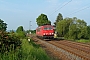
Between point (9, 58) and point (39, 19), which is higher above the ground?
point (39, 19)

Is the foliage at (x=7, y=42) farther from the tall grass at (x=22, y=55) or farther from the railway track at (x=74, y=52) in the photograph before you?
the railway track at (x=74, y=52)

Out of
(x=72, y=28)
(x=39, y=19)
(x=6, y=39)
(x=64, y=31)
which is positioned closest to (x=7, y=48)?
(x=6, y=39)

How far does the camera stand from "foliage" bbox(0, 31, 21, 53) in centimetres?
922

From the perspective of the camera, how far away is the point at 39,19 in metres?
95.8

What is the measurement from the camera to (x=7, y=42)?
9.62 m

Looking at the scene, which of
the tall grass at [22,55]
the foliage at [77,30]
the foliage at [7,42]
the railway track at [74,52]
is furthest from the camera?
the foliage at [77,30]

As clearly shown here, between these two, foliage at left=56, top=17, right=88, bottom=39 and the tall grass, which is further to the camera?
foliage at left=56, top=17, right=88, bottom=39

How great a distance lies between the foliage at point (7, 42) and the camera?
9.22m

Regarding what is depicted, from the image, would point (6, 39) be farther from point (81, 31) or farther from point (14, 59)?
point (81, 31)

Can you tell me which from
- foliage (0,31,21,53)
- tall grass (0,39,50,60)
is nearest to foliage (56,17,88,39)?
tall grass (0,39,50,60)

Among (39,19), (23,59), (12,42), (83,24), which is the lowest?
(23,59)

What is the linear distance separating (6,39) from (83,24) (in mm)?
39451

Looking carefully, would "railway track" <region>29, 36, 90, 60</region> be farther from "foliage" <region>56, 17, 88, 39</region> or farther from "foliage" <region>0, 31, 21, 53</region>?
"foliage" <region>56, 17, 88, 39</region>

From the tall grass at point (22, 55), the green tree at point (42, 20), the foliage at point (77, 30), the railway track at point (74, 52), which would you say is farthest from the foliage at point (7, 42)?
the green tree at point (42, 20)
